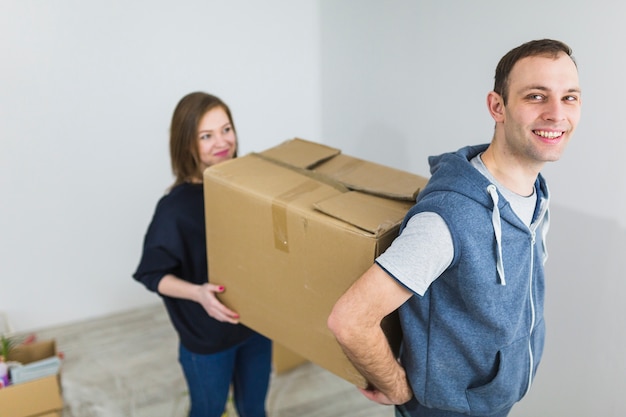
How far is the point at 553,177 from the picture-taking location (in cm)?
170

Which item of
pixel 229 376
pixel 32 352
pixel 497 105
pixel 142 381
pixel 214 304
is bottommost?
pixel 142 381

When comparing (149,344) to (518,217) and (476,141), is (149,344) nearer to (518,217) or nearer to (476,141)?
(476,141)

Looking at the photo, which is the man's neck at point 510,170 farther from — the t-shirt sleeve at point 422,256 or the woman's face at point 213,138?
the woman's face at point 213,138

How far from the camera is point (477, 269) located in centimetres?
105

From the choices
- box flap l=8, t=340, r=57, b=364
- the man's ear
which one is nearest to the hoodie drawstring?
the man's ear

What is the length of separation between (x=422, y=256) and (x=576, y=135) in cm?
82

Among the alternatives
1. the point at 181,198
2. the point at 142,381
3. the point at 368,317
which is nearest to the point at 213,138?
the point at 181,198

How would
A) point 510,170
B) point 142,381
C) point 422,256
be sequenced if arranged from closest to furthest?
point 422,256 < point 510,170 < point 142,381

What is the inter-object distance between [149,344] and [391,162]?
127 centimetres

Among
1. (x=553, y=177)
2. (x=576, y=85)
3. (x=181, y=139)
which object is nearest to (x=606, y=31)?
(x=553, y=177)

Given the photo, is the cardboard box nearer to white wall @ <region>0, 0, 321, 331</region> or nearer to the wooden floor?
the wooden floor

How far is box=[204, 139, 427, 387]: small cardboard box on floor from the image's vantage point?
4.01 feet

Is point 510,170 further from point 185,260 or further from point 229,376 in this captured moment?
point 229,376

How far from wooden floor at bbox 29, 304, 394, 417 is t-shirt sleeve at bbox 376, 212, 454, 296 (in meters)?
1.34
